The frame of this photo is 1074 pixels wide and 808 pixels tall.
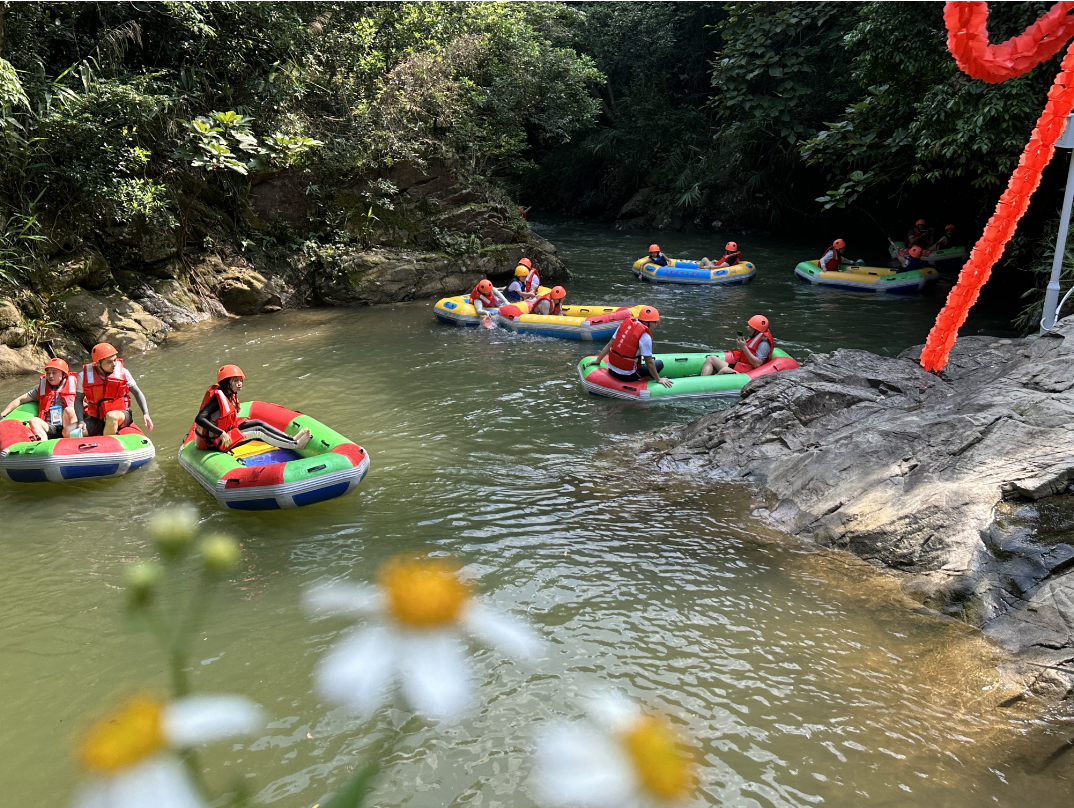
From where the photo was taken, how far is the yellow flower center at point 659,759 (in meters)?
3.36

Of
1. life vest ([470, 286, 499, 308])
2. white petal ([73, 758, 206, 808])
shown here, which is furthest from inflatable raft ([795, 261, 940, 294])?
white petal ([73, 758, 206, 808])

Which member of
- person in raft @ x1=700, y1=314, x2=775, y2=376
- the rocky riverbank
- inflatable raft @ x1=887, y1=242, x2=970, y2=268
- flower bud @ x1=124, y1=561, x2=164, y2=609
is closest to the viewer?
flower bud @ x1=124, y1=561, x2=164, y2=609

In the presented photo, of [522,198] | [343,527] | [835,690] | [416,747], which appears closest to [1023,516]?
[835,690]

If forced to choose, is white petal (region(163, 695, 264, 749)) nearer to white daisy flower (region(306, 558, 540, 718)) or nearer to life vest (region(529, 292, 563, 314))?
white daisy flower (region(306, 558, 540, 718))

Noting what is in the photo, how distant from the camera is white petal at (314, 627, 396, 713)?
3971 millimetres

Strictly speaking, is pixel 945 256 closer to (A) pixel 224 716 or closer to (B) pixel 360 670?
(B) pixel 360 670

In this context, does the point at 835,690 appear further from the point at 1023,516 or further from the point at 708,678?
the point at 1023,516

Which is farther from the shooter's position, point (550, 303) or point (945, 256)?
point (945, 256)

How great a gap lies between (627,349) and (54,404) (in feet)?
19.5

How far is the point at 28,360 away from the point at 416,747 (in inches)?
352

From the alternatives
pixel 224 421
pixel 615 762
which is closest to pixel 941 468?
pixel 615 762

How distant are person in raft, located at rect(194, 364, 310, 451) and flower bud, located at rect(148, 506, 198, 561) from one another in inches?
225

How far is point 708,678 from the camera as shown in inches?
160

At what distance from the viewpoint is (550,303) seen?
39.9 ft
